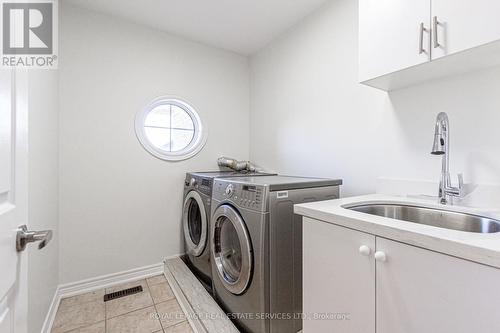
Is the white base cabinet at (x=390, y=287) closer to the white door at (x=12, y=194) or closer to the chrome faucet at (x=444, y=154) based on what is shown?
the chrome faucet at (x=444, y=154)

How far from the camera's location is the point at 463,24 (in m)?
0.91

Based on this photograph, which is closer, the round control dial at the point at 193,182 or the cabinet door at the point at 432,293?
the cabinet door at the point at 432,293

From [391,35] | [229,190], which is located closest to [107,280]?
[229,190]

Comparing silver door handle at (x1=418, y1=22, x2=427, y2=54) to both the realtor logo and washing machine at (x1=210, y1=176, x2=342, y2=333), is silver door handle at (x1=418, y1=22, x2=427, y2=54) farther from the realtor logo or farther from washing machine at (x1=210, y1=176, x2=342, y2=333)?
the realtor logo

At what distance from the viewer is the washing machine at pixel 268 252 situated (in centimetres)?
126

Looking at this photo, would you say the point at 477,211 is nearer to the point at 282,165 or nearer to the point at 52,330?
the point at 282,165

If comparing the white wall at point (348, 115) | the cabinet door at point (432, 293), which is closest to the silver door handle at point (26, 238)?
the cabinet door at point (432, 293)

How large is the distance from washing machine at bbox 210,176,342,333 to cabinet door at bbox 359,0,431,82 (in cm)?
75

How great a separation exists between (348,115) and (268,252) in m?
1.20

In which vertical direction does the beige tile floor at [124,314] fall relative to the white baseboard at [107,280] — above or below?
below

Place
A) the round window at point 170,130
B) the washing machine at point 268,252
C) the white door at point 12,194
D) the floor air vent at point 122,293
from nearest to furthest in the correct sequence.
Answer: the white door at point 12,194 → the washing machine at point 268,252 → the floor air vent at point 122,293 → the round window at point 170,130

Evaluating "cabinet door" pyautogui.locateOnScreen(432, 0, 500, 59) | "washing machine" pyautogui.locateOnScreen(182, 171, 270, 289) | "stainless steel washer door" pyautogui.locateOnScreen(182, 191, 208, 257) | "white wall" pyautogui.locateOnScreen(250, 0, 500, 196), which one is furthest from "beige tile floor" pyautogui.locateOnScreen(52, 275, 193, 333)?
"cabinet door" pyautogui.locateOnScreen(432, 0, 500, 59)

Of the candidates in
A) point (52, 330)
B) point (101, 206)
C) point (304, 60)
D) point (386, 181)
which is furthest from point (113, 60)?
point (386, 181)

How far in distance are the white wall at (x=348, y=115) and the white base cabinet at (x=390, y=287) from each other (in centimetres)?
79
